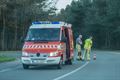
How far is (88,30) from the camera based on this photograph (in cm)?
10581

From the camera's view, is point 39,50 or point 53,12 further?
point 53,12

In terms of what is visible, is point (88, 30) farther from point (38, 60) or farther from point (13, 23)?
point (38, 60)

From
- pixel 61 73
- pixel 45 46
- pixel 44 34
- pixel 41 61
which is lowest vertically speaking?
pixel 61 73

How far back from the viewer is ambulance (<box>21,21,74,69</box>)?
27.2 m

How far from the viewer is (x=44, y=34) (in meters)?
28.7

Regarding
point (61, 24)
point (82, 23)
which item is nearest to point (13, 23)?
point (82, 23)

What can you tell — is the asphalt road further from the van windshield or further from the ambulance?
the van windshield

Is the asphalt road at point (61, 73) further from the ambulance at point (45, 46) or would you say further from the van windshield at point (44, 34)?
the van windshield at point (44, 34)

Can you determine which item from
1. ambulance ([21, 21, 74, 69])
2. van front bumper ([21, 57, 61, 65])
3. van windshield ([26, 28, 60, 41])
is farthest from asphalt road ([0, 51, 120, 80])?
van windshield ([26, 28, 60, 41])

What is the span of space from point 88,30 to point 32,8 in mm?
29841

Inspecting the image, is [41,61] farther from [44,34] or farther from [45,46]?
[44,34]

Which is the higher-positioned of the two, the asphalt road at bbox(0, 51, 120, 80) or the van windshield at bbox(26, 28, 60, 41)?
the van windshield at bbox(26, 28, 60, 41)

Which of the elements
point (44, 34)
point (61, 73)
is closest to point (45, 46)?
point (44, 34)

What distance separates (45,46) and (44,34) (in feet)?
4.52
